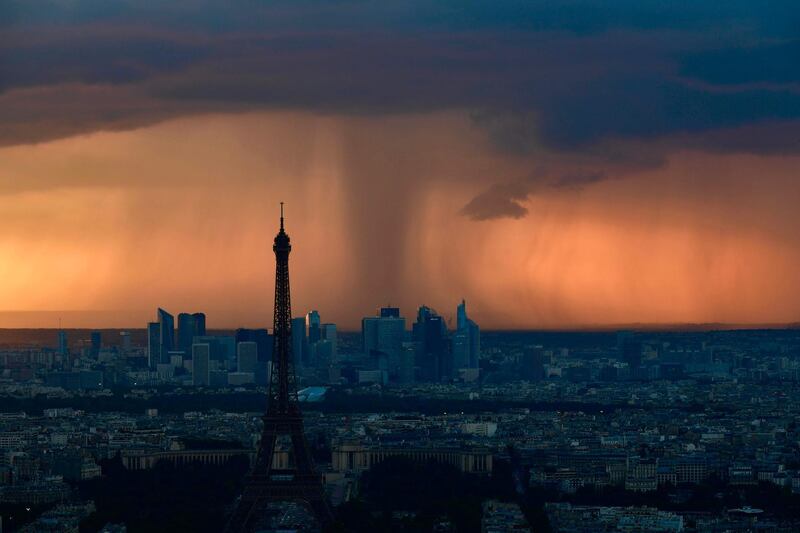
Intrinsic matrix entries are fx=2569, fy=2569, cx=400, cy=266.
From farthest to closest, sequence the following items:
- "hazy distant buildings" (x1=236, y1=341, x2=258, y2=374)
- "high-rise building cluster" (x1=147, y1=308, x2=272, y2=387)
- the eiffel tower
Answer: "hazy distant buildings" (x1=236, y1=341, x2=258, y2=374)
"high-rise building cluster" (x1=147, y1=308, x2=272, y2=387)
the eiffel tower

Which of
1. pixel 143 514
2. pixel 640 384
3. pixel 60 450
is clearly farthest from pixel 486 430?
pixel 640 384

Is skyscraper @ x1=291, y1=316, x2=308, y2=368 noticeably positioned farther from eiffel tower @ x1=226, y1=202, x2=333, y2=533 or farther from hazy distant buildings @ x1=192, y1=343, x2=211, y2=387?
eiffel tower @ x1=226, y1=202, x2=333, y2=533

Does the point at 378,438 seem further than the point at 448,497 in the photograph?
Yes

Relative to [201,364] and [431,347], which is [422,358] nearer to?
[431,347]

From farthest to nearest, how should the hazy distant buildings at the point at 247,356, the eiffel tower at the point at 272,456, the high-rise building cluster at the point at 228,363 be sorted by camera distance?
the hazy distant buildings at the point at 247,356 → the high-rise building cluster at the point at 228,363 → the eiffel tower at the point at 272,456

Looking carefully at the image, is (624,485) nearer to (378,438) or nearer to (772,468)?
(772,468)

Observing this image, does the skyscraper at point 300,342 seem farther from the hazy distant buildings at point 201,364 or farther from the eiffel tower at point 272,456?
the eiffel tower at point 272,456

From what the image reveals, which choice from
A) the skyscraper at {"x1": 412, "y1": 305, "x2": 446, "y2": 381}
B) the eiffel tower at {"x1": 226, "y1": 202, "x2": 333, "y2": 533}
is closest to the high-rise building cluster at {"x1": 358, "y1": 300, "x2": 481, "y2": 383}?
the skyscraper at {"x1": 412, "y1": 305, "x2": 446, "y2": 381}

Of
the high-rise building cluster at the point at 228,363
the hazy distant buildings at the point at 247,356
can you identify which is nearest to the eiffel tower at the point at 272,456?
the high-rise building cluster at the point at 228,363
